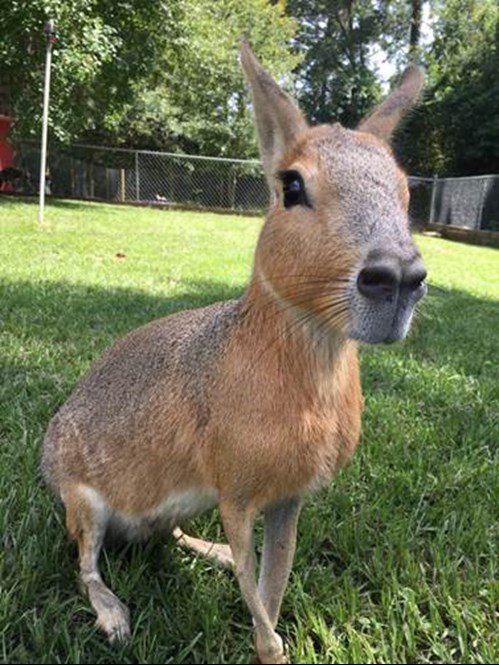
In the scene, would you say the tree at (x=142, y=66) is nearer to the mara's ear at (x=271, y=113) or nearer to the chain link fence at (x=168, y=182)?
the chain link fence at (x=168, y=182)

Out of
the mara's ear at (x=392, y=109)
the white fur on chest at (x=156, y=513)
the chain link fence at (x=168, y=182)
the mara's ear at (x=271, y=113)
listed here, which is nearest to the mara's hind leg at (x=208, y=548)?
the white fur on chest at (x=156, y=513)

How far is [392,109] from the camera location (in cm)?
176

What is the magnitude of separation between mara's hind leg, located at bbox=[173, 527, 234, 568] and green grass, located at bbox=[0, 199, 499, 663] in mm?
38

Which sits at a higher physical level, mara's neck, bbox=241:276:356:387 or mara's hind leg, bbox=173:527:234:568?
mara's neck, bbox=241:276:356:387

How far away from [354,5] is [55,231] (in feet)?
74.1

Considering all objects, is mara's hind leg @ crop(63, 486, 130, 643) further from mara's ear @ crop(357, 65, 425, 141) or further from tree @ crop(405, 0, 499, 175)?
tree @ crop(405, 0, 499, 175)

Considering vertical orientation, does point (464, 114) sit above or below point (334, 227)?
above

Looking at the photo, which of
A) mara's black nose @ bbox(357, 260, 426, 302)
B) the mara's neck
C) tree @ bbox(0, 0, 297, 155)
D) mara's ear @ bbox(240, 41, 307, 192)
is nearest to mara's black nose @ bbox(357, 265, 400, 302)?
mara's black nose @ bbox(357, 260, 426, 302)

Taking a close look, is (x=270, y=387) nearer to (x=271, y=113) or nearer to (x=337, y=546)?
(x=271, y=113)

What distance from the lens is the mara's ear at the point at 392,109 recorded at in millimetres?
1733

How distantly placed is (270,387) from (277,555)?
1.49ft

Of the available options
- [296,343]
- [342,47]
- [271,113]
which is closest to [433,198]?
[342,47]

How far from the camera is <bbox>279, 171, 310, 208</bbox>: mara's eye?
1.44 meters

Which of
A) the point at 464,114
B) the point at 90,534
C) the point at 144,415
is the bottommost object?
the point at 90,534
